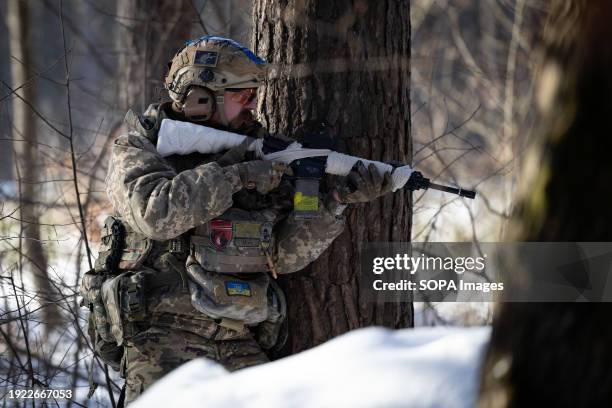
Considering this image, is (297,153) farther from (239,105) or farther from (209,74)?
(209,74)

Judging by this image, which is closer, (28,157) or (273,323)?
(273,323)

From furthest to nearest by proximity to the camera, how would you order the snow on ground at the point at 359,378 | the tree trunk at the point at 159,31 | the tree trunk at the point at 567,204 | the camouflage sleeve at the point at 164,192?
the tree trunk at the point at 159,31, the camouflage sleeve at the point at 164,192, the snow on ground at the point at 359,378, the tree trunk at the point at 567,204

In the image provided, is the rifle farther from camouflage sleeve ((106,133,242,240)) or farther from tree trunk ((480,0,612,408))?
tree trunk ((480,0,612,408))

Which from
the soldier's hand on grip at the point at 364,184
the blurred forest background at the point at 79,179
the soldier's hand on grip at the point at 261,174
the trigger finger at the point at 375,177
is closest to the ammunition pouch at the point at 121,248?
the soldier's hand on grip at the point at 261,174

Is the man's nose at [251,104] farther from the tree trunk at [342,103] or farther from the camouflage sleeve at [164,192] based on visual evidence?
the camouflage sleeve at [164,192]

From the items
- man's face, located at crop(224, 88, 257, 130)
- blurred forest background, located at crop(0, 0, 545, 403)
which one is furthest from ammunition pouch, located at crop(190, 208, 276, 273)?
blurred forest background, located at crop(0, 0, 545, 403)

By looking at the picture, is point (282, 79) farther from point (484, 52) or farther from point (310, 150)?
point (484, 52)

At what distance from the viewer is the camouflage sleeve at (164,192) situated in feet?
11.7

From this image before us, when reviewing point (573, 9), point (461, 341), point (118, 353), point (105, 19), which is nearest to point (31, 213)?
point (118, 353)

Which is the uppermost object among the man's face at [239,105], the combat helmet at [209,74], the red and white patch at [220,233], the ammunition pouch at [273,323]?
the combat helmet at [209,74]

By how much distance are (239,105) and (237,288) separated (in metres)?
0.84

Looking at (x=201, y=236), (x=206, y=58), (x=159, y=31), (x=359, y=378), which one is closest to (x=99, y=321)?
(x=201, y=236)

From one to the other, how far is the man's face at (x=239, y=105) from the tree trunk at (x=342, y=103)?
0.22 metres

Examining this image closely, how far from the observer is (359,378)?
6.64 ft
